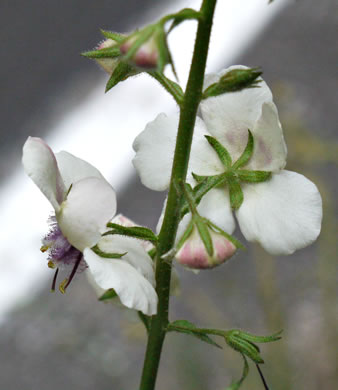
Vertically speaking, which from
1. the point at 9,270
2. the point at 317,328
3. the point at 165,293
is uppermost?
the point at 165,293

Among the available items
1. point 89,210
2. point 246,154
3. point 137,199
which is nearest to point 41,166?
point 89,210

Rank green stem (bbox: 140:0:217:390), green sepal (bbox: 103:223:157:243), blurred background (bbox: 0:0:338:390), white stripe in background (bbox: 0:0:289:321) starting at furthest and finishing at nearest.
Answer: white stripe in background (bbox: 0:0:289:321) → blurred background (bbox: 0:0:338:390) → green sepal (bbox: 103:223:157:243) → green stem (bbox: 140:0:217:390)

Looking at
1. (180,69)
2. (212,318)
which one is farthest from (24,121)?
(212,318)

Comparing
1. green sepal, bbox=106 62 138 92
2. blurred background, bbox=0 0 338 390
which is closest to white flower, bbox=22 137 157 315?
green sepal, bbox=106 62 138 92

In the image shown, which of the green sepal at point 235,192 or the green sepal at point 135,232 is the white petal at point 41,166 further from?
the green sepal at point 235,192

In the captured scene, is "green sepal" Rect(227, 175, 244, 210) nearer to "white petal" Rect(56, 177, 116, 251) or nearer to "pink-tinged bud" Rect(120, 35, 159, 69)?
"white petal" Rect(56, 177, 116, 251)

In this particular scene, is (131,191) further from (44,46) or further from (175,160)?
(175,160)

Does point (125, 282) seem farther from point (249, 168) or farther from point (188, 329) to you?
point (249, 168)
